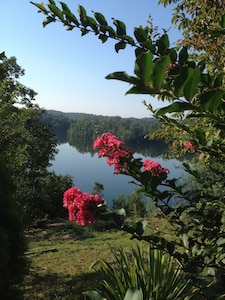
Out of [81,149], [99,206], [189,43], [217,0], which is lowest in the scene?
[81,149]

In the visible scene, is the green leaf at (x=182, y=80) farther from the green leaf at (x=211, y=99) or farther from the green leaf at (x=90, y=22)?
the green leaf at (x=90, y=22)

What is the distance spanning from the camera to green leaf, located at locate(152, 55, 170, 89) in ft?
2.14

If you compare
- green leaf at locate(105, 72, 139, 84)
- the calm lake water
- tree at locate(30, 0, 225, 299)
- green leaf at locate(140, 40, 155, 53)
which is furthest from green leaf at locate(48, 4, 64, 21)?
the calm lake water

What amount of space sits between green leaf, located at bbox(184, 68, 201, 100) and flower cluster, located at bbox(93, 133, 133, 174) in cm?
110

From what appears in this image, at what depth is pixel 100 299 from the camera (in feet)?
3.82

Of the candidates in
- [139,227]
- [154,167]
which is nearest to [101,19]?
[139,227]

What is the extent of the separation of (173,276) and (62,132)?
121237 mm

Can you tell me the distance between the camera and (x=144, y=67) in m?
0.65

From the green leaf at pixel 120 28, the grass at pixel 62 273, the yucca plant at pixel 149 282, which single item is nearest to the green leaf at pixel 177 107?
the green leaf at pixel 120 28

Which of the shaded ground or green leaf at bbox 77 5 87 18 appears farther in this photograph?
the shaded ground

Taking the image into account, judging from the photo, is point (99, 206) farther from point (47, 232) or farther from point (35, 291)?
point (47, 232)

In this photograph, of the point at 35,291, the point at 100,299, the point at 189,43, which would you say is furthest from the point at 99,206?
the point at 35,291

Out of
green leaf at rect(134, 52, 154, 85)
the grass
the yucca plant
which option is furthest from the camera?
the grass

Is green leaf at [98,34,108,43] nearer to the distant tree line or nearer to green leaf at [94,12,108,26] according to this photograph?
green leaf at [94,12,108,26]
